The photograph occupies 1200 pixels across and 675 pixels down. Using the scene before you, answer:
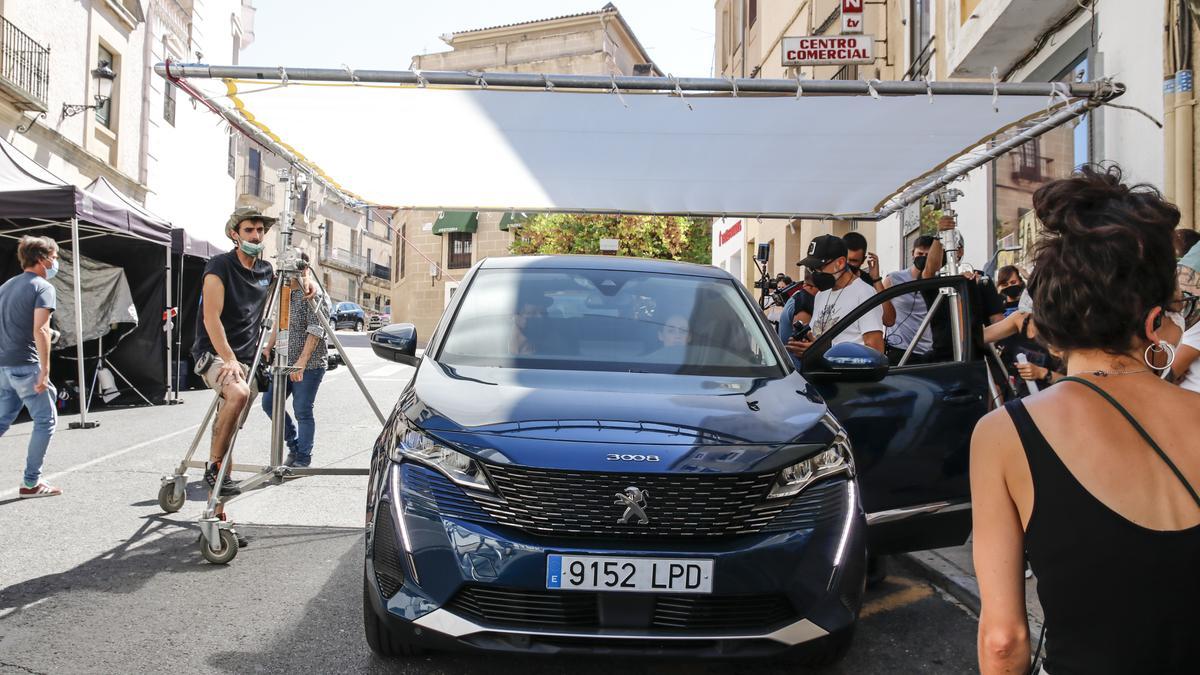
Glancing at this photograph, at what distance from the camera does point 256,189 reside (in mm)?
49625

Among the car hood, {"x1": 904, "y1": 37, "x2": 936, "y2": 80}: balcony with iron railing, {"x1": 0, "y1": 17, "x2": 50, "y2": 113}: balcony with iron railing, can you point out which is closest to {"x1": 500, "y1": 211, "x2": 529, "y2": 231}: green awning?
{"x1": 0, "y1": 17, "x2": 50, "y2": 113}: balcony with iron railing

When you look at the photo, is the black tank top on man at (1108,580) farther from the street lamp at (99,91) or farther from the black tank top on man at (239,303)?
the street lamp at (99,91)

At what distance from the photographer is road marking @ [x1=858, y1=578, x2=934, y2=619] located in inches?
172

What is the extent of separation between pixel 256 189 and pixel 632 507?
5037 centimetres

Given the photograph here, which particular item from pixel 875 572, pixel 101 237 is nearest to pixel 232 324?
pixel 875 572

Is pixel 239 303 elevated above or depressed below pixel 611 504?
above

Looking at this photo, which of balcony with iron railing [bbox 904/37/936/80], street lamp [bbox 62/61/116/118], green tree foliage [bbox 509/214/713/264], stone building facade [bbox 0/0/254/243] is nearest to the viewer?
balcony with iron railing [bbox 904/37/936/80]

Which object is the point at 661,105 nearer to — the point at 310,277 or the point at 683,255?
the point at 310,277

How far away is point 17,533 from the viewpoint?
5367 millimetres

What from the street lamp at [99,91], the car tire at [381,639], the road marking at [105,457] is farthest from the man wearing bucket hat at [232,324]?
the street lamp at [99,91]

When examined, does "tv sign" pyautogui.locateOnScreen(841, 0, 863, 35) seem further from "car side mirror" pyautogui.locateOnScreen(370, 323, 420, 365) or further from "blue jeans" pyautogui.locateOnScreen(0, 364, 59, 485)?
"car side mirror" pyautogui.locateOnScreen(370, 323, 420, 365)

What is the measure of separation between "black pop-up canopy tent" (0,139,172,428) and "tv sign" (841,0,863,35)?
9789mm

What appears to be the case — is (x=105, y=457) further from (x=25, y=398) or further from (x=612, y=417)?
(x=612, y=417)

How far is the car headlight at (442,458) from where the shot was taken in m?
3.04
